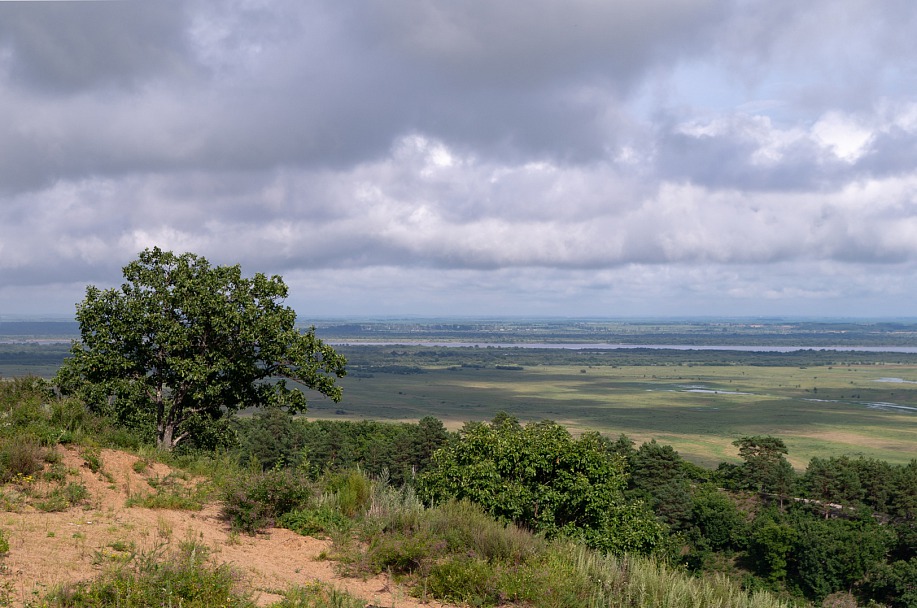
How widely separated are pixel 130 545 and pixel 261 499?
9.05 feet

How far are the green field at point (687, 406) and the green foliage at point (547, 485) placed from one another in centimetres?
6683

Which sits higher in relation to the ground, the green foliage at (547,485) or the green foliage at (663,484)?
the green foliage at (547,485)

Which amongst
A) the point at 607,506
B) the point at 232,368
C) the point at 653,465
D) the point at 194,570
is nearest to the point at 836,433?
the point at 653,465

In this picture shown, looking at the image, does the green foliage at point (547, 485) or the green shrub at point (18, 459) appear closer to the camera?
the green shrub at point (18, 459)

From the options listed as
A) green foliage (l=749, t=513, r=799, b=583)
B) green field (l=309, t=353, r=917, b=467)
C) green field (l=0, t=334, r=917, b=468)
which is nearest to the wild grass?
green foliage (l=749, t=513, r=799, b=583)

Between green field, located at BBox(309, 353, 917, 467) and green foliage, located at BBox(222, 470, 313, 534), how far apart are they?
253ft

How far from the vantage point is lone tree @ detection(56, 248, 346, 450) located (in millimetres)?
19641

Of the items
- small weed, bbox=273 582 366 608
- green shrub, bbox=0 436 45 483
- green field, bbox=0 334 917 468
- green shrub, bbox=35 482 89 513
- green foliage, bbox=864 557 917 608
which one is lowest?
green field, bbox=0 334 917 468

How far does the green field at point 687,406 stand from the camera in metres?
97.4

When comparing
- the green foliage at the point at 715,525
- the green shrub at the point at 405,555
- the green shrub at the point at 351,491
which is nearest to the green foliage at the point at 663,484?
the green foliage at the point at 715,525

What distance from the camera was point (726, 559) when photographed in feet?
171

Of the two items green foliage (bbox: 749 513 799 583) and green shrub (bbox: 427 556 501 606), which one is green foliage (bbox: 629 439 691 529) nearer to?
green foliage (bbox: 749 513 799 583)

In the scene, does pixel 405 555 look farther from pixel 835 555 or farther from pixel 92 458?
pixel 835 555

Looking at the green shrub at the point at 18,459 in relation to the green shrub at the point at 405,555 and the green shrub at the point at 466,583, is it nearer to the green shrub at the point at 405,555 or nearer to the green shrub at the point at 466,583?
the green shrub at the point at 405,555
